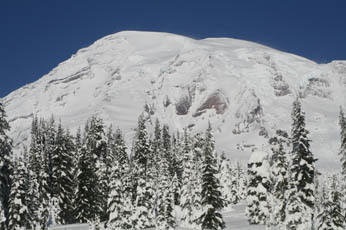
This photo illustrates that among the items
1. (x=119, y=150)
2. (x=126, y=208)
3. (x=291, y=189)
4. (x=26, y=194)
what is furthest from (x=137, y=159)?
(x=291, y=189)

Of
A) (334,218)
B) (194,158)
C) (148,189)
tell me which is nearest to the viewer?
(334,218)

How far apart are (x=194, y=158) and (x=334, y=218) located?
32.5m

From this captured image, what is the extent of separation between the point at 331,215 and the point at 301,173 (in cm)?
430

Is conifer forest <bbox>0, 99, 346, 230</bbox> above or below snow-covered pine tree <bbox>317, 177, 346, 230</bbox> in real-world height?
above

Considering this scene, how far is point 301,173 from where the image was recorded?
1935 inches

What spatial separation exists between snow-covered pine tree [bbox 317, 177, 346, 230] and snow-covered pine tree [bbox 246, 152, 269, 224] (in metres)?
25.3

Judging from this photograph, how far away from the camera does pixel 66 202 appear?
83.0m

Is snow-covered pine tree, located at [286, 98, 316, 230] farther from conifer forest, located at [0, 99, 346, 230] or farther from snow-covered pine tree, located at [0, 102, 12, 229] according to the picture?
snow-covered pine tree, located at [0, 102, 12, 229]

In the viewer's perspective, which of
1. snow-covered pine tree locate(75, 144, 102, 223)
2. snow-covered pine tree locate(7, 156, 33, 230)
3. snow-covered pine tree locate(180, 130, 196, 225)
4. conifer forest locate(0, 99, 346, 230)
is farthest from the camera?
snow-covered pine tree locate(75, 144, 102, 223)

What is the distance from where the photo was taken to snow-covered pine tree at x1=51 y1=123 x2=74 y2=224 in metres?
80.6

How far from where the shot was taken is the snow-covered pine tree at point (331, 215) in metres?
47.2

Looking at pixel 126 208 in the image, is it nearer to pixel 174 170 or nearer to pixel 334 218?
pixel 334 218

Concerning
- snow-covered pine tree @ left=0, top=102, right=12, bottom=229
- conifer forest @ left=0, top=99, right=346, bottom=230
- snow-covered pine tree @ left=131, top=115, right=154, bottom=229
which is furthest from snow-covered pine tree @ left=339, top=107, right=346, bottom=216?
snow-covered pine tree @ left=0, top=102, right=12, bottom=229

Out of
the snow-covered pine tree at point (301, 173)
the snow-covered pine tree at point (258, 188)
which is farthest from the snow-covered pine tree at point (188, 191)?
the snow-covered pine tree at point (301, 173)
